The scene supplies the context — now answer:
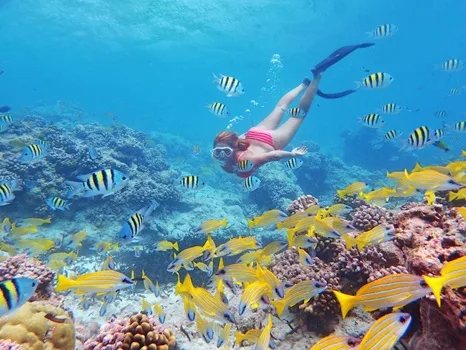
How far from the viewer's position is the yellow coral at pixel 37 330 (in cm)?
355

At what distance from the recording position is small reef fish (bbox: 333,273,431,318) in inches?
79.2

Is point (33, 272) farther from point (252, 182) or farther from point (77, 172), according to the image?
point (77, 172)

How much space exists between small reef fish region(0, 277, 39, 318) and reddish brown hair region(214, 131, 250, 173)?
628 centimetres

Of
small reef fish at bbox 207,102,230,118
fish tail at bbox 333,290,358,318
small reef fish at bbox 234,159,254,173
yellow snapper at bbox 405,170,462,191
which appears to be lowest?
fish tail at bbox 333,290,358,318

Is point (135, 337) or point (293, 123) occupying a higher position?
point (293, 123)

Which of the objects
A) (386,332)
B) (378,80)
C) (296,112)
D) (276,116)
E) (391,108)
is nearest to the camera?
(386,332)

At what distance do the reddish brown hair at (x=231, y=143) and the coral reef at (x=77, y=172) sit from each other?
14.9 ft

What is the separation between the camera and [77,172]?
11.4 meters

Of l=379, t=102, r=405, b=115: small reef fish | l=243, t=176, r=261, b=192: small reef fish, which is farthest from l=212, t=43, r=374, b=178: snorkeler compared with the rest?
l=379, t=102, r=405, b=115: small reef fish

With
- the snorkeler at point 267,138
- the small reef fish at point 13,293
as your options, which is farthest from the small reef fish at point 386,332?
the snorkeler at point 267,138

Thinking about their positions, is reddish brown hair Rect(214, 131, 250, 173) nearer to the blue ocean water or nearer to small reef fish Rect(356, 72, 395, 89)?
small reef fish Rect(356, 72, 395, 89)

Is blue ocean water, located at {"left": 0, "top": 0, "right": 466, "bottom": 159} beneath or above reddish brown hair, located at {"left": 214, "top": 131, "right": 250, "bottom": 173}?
above

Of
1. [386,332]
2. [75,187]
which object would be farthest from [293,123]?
[386,332]

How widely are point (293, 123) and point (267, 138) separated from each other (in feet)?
4.41
